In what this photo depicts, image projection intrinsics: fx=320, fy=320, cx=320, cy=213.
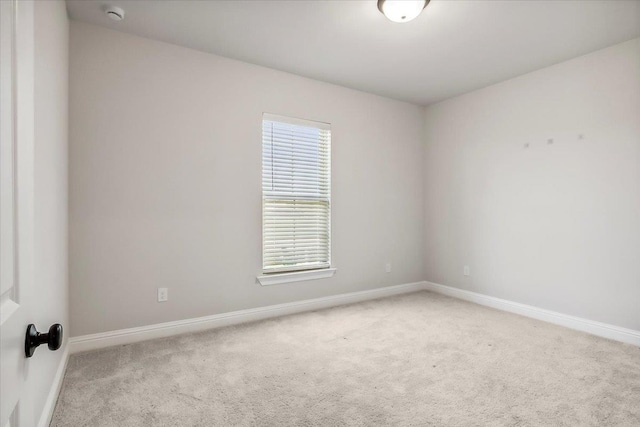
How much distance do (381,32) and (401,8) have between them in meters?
0.43

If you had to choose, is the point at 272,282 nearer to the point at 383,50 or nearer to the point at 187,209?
the point at 187,209

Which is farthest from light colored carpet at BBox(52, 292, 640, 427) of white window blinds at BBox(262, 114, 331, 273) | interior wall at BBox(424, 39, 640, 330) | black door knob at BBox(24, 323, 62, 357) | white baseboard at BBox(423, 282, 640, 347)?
black door knob at BBox(24, 323, 62, 357)

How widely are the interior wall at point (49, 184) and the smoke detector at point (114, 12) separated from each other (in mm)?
263

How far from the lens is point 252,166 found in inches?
127

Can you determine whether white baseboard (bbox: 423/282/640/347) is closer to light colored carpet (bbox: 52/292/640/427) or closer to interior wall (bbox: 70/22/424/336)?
light colored carpet (bbox: 52/292/640/427)

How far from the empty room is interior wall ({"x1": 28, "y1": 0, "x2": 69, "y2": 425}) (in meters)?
0.03

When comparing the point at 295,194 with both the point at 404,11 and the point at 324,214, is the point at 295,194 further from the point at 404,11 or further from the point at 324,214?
the point at 404,11

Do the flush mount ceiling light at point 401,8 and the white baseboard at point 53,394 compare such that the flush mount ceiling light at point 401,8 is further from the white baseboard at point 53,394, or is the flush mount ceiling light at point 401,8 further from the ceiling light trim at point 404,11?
the white baseboard at point 53,394

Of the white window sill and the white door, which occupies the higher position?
the white door

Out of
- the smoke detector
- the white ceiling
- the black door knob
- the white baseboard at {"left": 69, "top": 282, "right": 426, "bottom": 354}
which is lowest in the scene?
the white baseboard at {"left": 69, "top": 282, "right": 426, "bottom": 354}

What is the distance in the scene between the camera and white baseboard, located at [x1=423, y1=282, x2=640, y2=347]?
275cm

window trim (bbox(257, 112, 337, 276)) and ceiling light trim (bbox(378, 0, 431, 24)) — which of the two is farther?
window trim (bbox(257, 112, 337, 276))

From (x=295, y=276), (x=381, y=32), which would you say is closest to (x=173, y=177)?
(x=295, y=276)

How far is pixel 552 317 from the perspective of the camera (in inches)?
127
